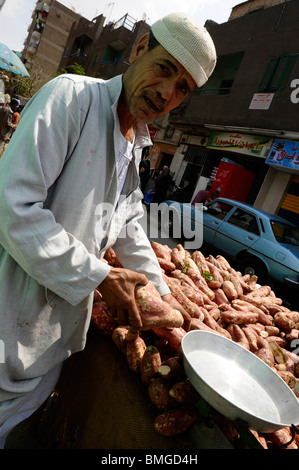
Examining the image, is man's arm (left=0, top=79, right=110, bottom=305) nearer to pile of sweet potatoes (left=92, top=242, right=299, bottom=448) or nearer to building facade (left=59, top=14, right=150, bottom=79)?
pile of sweet potatoes (left=92, top=242, right=299, bottom=448)

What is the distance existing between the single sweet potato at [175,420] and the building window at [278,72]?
40.3 feet

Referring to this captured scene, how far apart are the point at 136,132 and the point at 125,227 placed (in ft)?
1.56

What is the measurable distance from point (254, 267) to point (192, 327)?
4.81m

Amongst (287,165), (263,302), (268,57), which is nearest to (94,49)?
(268,57)

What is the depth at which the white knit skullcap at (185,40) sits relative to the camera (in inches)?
39.1

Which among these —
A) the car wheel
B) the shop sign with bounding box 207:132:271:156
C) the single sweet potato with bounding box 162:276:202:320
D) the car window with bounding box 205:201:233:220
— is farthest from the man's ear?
the shop sign with bounding box 207:132:271:156

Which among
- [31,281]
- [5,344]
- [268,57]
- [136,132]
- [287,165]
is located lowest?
[5,344]

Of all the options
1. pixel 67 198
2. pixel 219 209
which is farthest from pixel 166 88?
pixel 219 209

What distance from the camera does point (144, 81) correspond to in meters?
Result: 1.07

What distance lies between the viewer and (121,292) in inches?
40.6

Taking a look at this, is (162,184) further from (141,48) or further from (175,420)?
(175,420)

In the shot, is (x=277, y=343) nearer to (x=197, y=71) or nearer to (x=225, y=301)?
(x=225, y=301)

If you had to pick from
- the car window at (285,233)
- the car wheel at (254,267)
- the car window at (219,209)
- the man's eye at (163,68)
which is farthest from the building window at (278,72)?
the man's eye at (163,68)

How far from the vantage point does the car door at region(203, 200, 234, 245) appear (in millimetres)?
7117
